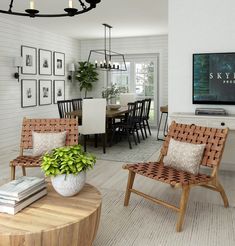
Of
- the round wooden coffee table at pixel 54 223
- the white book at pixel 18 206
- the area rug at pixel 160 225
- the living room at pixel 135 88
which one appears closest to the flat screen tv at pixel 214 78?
the living room at pixel 135 88

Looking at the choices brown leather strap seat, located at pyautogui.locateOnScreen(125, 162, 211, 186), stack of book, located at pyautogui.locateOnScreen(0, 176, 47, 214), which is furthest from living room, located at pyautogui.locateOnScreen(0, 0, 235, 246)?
brown leather strap seat, located at pyautogui.locateOnScreen(125, 162, 211, 186)

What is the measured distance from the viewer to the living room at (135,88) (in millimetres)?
2736

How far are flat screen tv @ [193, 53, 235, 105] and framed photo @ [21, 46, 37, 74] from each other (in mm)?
3781

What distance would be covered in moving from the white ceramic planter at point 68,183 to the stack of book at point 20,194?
136 mm

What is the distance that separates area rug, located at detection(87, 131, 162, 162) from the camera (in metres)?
5.38

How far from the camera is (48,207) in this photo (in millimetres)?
2215

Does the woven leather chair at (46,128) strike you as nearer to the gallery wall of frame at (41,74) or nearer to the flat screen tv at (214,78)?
the flat screen tv at (214,78)

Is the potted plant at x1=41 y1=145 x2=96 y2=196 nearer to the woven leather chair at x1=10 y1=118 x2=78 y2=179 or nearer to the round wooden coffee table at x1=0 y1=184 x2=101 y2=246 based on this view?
the round wooden coffee table at x1=0 y1=184 x2=101 y2=246

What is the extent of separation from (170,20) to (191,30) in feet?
1.19

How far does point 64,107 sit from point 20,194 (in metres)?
4.48

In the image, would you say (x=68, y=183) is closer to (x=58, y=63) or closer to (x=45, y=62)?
(x=45, y=62)

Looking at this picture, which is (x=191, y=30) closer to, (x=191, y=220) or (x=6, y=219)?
(x=191, y=220)

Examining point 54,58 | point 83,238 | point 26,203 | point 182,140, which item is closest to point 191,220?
point 182,140

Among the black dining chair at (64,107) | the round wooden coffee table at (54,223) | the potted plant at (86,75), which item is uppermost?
the potted plant at (86,75)
